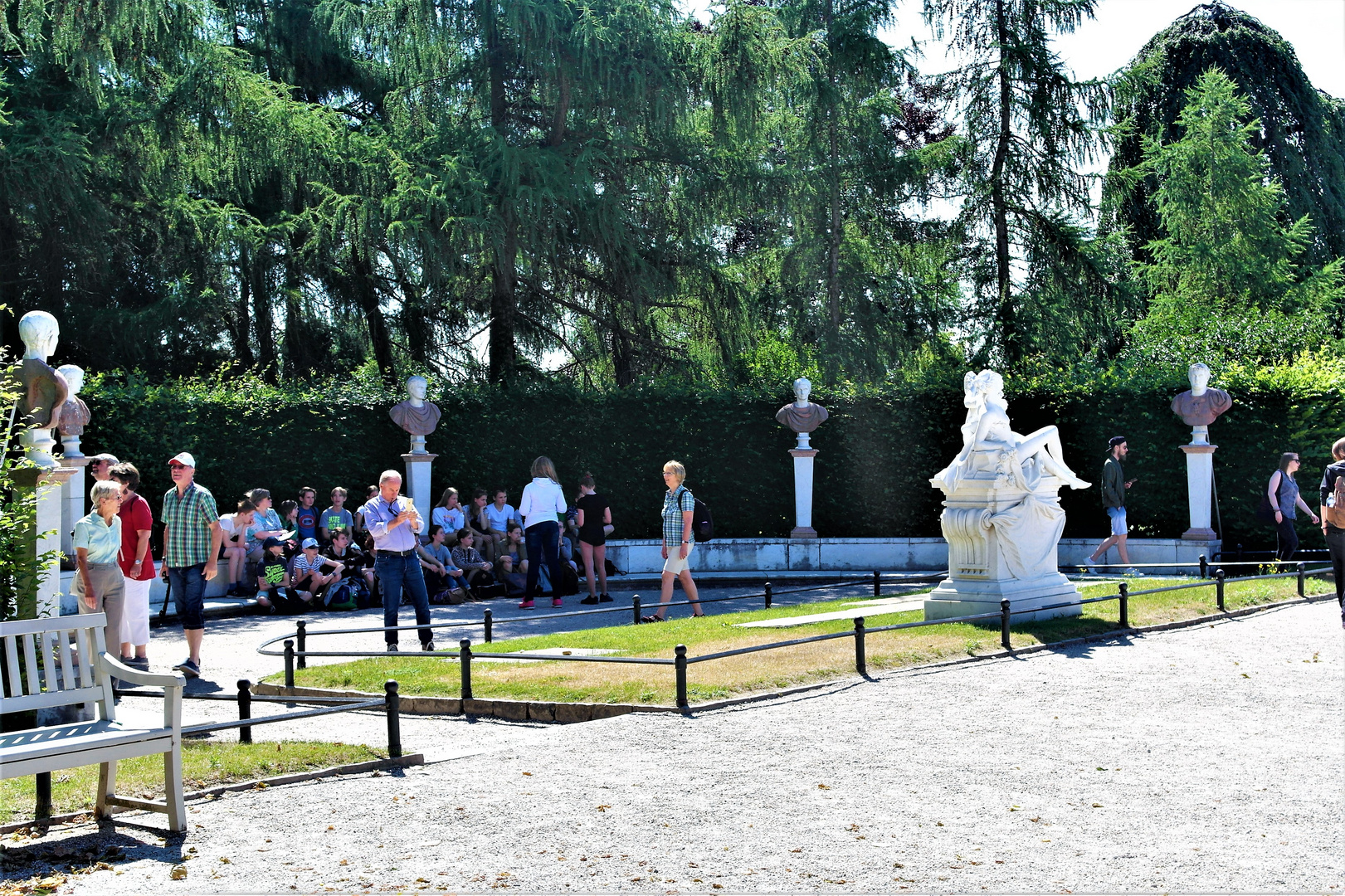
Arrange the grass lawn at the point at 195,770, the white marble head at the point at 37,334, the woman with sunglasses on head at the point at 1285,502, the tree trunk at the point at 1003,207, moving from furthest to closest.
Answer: the tree trunk at the point at 1003,207
the woman with sunglasses on head at the point at 1285,502
the white marble head at the point at 37,334
the grass lawn at the point at 195,770

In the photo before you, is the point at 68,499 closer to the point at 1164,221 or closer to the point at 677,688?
the point at 677,688

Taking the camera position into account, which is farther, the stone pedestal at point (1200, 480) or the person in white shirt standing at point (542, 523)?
the stone pedestal at point (1200, 480)

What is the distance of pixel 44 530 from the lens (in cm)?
936

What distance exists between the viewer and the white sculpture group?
12.5m

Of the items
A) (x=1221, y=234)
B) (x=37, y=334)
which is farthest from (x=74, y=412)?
(x=1221, y=234)

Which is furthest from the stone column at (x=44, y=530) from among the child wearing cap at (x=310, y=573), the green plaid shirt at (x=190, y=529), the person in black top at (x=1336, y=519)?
the person in black top at (x=1336, y=519)

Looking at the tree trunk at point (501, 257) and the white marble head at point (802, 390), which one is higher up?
the tree trunk at point (501, 257)

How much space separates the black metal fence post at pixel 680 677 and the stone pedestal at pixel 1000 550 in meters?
4.48

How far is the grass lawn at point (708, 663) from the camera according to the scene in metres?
9.70

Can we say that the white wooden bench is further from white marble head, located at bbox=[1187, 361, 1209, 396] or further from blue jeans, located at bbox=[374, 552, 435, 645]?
white marble head, located at bbox=[1187, 361, 1209, 396]

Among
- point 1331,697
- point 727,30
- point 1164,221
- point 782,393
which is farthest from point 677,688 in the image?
point 1164,221

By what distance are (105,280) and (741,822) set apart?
2023 cm

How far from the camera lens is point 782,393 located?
75.8ft

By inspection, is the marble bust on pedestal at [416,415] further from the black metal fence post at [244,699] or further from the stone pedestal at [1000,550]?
the black metal fence post at [244,699]
